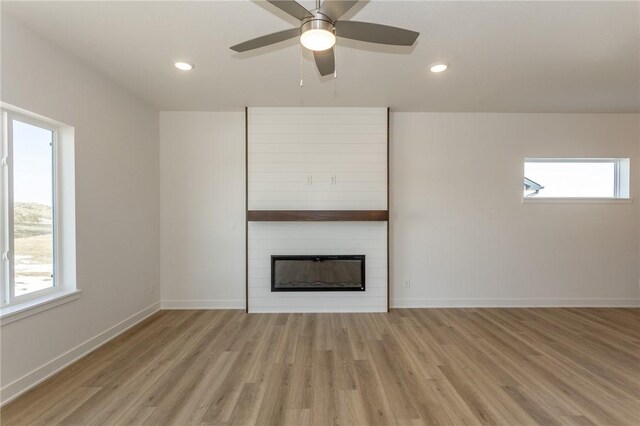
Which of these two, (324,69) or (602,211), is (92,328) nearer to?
(324,69)

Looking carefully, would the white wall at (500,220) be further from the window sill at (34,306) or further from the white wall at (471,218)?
the window sill at (34,306)

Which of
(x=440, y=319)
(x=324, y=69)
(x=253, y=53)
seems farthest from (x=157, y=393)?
(x=440, y=319)

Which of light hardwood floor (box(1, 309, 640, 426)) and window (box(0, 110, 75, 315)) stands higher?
window (box(0, 110, 75, 315))

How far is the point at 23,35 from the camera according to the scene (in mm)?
2068

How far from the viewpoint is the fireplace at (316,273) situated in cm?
375

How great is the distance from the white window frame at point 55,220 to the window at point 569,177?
5.38 m

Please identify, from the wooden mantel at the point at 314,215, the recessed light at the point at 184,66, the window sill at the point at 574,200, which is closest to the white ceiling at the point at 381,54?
the recessed light at the point at 184,66

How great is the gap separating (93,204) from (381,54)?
303cm

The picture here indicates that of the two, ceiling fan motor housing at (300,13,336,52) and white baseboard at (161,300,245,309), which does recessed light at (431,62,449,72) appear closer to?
ceiling fan motor housing at (300,13,336,52)

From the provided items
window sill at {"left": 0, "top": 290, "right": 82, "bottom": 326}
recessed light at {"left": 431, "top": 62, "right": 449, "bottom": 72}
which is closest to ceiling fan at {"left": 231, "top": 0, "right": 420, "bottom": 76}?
recessed light at {"left": 431, "top": 62, "right": 449, "bottom": 72}

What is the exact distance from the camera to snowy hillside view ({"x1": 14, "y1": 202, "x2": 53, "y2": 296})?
85.4 inches

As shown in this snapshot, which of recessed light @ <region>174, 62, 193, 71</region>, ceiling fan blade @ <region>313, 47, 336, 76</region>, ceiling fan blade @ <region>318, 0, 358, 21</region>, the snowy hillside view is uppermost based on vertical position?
recessed light @ <region>174, 62, 193, 71</region>

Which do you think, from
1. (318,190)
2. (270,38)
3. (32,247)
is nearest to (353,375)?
(318,190)

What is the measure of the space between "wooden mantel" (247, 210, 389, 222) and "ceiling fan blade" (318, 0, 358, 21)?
2375 mm
